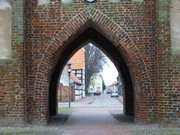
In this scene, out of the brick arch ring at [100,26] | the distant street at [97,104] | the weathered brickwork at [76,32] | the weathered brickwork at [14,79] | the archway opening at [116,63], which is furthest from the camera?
the distant street at [97,104]

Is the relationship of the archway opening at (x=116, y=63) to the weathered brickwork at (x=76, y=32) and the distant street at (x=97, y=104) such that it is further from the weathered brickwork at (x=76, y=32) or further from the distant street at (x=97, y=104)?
the distant street at (x=97, y=104)

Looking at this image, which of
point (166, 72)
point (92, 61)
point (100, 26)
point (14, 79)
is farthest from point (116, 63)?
point (92, 61)

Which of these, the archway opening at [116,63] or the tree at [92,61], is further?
the tree at [92,61]

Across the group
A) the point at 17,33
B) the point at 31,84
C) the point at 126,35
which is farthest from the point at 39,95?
the point at 126,35

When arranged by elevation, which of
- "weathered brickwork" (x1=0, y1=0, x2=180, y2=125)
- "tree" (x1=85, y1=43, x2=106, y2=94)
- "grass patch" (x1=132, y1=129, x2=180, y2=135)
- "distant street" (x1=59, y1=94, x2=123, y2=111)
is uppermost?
"tree" (x1=85, y1=43, x2=106, y2=94)

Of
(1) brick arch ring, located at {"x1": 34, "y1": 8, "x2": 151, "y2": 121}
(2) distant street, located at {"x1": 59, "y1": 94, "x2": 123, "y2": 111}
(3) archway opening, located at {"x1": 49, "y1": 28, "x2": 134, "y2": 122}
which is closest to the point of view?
(1) brick arch ring, located at {"x1": 34, "y1": 8, "x2": 151, "y2": 121}

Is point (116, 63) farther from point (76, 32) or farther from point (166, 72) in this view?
point (166, 72)

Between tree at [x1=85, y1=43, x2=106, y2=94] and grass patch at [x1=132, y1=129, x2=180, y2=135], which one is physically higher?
tree at [x1=85, y1=43, x2=106, y2=94]

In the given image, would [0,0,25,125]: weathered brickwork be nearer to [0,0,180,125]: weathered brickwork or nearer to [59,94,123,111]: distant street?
[0,0,180,125]: weathered brickwork

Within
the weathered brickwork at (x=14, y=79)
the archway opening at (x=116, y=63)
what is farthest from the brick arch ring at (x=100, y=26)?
the archway opening at (x=116, y=63)

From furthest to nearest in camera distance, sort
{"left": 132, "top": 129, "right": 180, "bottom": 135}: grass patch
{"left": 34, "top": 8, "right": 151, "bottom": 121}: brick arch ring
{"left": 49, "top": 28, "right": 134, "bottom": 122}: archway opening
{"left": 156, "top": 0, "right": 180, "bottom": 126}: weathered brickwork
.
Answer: {"left": 49, "top": 28, "right": 134, "bottom": 122}: archway opening
{"left": 34, "top": 8, "right": 151, "bottom": 121}: brick arch ring
{"left": 156, "top": 0, "right": 180, "bottom": 126}: weathered brickwork
{"left": 132, "top": 129, "right": 180, "bottom": 135}: grass patch

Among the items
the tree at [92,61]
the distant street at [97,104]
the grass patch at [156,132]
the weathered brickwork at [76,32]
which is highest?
the tree at [92,61]

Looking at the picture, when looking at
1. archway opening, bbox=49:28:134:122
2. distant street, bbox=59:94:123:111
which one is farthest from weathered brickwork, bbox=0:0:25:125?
distant street, bbox=59:94:123:111

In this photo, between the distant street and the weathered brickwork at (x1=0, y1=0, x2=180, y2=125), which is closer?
the weathered brickwork at (x1=0, y1=0, x2=180, y2=125)
